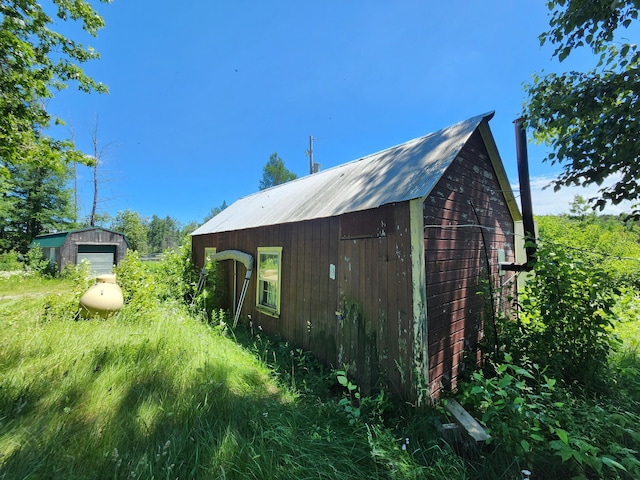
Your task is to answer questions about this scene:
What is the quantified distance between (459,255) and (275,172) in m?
23.9

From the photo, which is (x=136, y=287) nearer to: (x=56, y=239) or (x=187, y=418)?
(x=187, y=418)

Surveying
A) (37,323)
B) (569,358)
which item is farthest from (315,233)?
(37,323)

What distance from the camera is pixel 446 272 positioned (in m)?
3.77

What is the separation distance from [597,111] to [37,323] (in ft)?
30.4

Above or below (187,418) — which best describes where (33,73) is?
above

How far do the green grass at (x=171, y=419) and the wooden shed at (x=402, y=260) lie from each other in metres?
0.72

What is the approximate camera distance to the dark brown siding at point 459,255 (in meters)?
3.52

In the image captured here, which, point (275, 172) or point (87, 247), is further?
point (275, 172)

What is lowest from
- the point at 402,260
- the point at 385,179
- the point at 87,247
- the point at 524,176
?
the point at 402,260

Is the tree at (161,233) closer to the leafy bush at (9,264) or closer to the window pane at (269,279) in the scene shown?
the leafy bush at (9,264)

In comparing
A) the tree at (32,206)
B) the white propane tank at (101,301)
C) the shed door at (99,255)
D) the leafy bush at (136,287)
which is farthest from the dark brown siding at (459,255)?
the tree at (32,206)

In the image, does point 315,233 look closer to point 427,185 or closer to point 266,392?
point 427,185

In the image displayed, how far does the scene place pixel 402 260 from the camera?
3416 millimetres

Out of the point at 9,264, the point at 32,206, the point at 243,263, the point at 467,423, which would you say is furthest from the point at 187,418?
the point at 32,206
